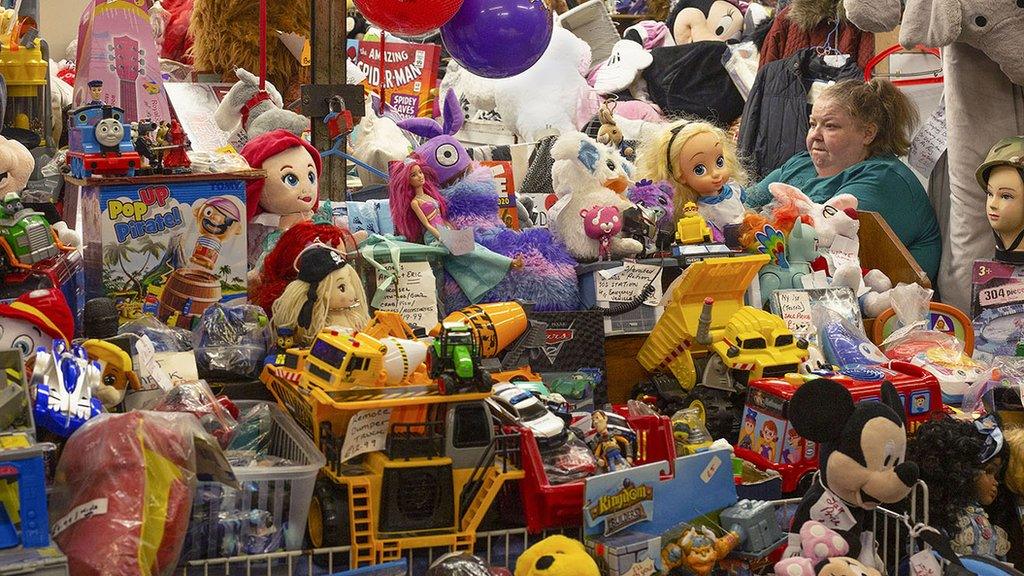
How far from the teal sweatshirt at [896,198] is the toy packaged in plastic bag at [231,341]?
173 cm

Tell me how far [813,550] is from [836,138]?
1977 millimetres

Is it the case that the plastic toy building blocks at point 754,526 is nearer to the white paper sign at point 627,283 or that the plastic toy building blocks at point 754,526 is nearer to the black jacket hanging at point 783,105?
the white paper sign at point 627,283

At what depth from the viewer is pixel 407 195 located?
2883mm

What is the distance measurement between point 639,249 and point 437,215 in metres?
0.49

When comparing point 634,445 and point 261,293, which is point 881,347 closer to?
point 634,445

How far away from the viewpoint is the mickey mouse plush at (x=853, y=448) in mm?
2217

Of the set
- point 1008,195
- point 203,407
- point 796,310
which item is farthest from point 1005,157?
point 203,407

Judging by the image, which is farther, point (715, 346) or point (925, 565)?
point (715, 346)

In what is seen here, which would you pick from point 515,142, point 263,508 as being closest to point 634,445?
point 263,508

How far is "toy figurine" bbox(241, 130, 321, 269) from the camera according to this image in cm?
278

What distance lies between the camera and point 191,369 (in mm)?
2379

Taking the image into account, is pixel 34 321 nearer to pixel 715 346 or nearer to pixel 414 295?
pixel 414 295

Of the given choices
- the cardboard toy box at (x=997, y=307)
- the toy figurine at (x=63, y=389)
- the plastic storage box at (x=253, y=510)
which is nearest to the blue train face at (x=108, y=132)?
the toy figurine at (x=63, y=389)

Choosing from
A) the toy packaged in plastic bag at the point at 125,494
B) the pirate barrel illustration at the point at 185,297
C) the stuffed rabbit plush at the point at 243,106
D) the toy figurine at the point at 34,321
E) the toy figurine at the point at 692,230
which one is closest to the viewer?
the toy packaged in plastic bag at the point at 125,494
